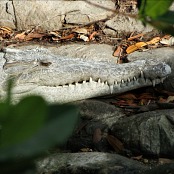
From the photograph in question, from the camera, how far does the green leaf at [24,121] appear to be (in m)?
0.51

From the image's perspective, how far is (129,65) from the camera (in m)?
4.59

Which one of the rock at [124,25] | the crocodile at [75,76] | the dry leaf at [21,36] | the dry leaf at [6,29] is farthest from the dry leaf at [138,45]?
the dry leaf at [6,29]

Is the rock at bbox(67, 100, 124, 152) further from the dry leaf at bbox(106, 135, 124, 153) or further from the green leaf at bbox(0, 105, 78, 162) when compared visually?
the green leaf at bbox(0, 105, 78, 162)

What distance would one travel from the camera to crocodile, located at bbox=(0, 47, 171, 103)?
4363mm

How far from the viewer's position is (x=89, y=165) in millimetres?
2627

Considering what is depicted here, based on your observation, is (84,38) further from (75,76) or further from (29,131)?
(29,131)

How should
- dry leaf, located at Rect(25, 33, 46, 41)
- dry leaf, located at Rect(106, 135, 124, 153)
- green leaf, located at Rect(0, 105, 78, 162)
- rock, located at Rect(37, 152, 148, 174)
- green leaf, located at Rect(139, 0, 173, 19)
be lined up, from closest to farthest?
green leaf, located at Rect(0, 105, 78, 162) < green leaf, located at Rect(139, 0, 173, 19) < rock, located at Rect(37, 152, 148, 174) < dry leaf, located at Rect(106, 135, 124, 153) < dry leaf, located at Rect(25, 33, 46, 41)

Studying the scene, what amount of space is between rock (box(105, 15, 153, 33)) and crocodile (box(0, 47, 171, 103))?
1465 mm

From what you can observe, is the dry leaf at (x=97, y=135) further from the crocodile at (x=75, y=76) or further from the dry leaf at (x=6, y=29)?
the dry leaf at (x=6, y=29)

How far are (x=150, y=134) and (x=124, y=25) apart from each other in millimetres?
3016

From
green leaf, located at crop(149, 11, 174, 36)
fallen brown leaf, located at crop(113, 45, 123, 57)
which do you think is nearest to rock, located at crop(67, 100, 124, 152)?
fallen brown leaf, located at crop(113, 45, 123, 57)

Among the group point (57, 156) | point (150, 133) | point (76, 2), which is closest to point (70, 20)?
point (76, 2)

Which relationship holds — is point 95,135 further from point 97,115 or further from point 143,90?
point 143,90

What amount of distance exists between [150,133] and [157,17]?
2.77m
